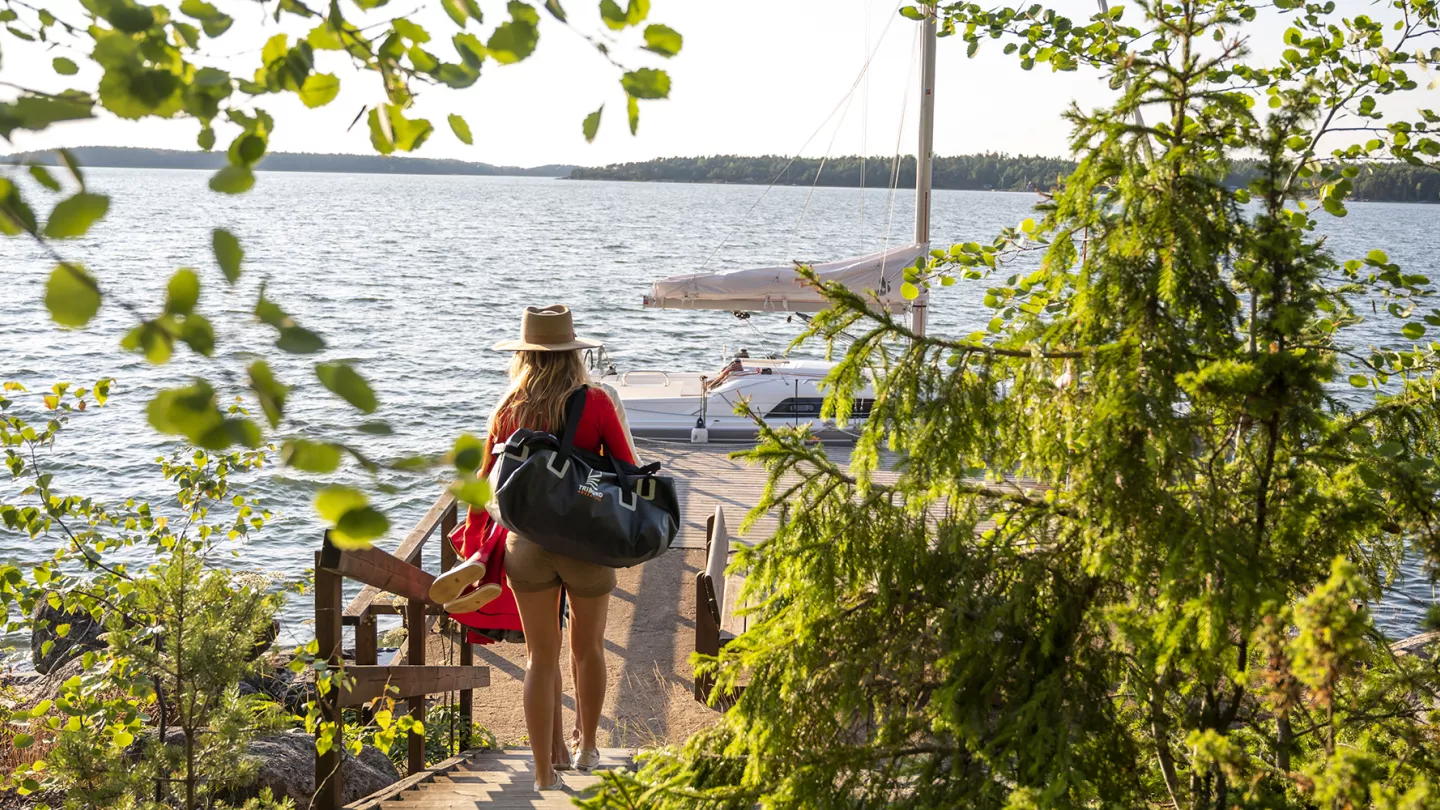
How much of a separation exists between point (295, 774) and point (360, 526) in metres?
4.87

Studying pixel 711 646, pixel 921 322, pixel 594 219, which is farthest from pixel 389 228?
pixel 711 646

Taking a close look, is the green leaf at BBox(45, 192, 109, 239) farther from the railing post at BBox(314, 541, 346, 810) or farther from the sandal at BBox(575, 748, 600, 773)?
the sandal at BBox(575, 748, 600, 773)

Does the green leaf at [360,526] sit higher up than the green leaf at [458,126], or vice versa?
the green leaf at [458,126]

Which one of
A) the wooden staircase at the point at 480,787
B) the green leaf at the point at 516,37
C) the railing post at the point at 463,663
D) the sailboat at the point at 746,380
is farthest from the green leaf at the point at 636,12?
the sailboat at the point at 746,380

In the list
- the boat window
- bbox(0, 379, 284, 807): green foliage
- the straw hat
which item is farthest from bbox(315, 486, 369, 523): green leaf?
the boat window

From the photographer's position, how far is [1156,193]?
82.3 inches

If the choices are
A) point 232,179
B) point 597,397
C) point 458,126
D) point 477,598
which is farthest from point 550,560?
point 232,179

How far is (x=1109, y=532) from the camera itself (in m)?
2.04

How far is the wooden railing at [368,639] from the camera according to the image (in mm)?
3613

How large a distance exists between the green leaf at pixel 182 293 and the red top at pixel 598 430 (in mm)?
2742

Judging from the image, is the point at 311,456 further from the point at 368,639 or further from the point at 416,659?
the point at 416,659

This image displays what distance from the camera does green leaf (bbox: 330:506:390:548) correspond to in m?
0.93

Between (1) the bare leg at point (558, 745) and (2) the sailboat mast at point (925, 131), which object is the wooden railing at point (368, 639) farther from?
(2) the sailboat mast at point (925, 131)

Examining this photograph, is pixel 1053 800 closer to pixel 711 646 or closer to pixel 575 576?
pixel 575 576
